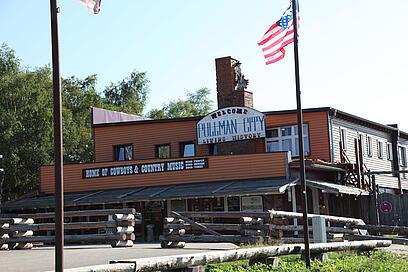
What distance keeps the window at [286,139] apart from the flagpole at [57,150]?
26355mm

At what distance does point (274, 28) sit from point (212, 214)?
295 inches

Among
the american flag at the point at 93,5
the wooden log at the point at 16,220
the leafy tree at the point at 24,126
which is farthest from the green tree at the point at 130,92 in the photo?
the american flag at the point at 93,5

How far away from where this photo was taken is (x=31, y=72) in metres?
51.6

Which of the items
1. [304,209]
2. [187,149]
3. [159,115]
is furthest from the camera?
[159,115]

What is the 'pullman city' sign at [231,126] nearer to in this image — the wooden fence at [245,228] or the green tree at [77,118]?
the wooden fence at [245,228]

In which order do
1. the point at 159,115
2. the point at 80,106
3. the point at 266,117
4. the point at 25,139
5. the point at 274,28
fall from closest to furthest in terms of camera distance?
1. the point at 274,28
2. the point at 266,117
3. the point at 25,139
4. the point at 80,106
5. the point at 159,115

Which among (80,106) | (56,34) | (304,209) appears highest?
(80,106)

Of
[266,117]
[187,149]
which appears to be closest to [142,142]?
[187,149]

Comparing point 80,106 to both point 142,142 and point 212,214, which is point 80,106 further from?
point 212,214

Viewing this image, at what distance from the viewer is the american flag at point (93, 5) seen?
7.75 m

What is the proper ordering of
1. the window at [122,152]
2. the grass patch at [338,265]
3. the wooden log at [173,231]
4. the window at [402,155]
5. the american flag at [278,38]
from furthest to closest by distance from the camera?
the window at [402,155]
the window at [122,152]
the wooden log at [173,231]
the american flag at [278,38]
the grass patch at [338,265]

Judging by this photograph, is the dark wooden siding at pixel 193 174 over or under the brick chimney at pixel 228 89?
under

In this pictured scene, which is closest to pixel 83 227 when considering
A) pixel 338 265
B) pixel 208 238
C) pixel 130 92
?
pixel 208 238

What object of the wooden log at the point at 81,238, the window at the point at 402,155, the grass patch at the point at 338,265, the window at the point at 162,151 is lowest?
the grass patch at the point at 338,265
